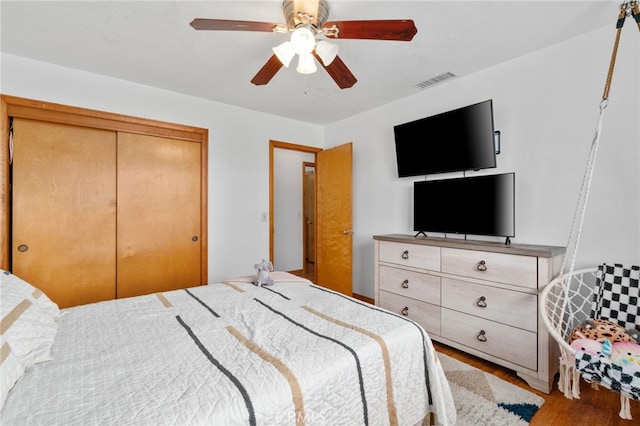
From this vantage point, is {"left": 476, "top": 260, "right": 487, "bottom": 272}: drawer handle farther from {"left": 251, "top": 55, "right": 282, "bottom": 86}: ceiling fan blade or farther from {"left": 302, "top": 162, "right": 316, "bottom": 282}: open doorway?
{"left": 302, "top": 162, "right": 316, "bottom": 282}: open doorway

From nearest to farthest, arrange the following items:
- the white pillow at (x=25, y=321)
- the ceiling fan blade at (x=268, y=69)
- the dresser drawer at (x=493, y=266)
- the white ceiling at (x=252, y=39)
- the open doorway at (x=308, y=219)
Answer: the white pillow at (x=25, y=321) < the white ceiling at (x=252, y=39) < the ceiling fan blade at (x=268, y=69) < the dresser drawer at (x=493, y=266) < the open doorway at (x=308, y=219)

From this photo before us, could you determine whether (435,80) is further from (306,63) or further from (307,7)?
(307,7)

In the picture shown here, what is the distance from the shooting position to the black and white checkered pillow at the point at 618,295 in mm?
1723

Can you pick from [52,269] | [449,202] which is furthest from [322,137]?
[52,269]

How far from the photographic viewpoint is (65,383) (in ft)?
3.11

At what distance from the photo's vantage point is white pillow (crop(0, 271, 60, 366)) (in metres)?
1.06

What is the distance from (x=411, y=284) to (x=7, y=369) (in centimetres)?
255

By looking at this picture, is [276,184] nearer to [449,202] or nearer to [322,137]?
[322,137]

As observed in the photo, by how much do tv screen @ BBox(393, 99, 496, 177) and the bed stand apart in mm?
1720

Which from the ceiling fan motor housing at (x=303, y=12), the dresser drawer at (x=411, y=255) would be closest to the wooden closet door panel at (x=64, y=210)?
the ceiling fan motor housing at (x=303, y=12)

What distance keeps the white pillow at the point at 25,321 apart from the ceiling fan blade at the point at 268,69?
1742mm

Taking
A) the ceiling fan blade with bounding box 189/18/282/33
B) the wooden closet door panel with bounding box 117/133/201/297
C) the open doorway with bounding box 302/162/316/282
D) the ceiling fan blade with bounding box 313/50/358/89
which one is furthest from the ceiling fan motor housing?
the open doorway with bounding box 302/162/316/282

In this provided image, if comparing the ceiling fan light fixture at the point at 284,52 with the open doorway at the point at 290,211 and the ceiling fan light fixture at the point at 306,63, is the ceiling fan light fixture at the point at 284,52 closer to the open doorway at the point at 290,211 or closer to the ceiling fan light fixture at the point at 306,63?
the ceiling fan light fixture at the point at 306,63

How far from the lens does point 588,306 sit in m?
2.11
